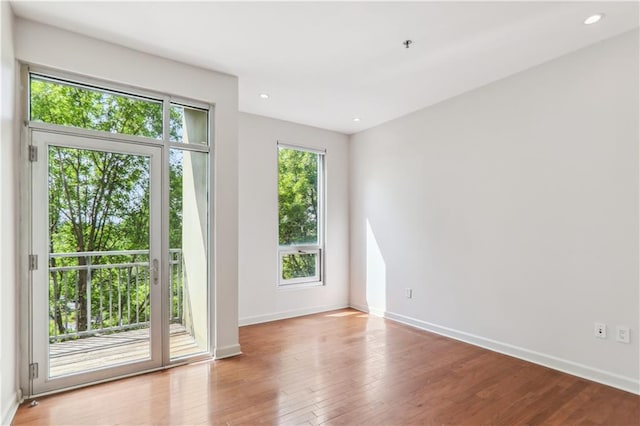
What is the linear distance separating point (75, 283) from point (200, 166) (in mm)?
1467

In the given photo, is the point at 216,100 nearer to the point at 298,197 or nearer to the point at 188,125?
the point at 188,125

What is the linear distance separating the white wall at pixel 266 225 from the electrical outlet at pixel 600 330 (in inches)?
131

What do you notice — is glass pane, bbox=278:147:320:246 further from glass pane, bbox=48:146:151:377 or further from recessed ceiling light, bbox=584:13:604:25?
recessed ceiling light, bbox=584:13:604:25

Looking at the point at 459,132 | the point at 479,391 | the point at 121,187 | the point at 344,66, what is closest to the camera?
the point at 479,391

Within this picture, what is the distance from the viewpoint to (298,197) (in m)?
5.16

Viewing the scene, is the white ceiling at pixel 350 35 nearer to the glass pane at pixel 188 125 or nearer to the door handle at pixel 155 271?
the glass pane at pixel 188 125

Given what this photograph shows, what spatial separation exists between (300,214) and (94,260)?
2846 millimetres

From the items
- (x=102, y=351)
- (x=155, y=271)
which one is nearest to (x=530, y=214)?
(x=155, y=271)

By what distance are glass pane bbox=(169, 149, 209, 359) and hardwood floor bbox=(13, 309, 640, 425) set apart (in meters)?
0.31

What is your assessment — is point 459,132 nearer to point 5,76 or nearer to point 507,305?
point 507,305

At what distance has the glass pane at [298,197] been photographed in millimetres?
5008

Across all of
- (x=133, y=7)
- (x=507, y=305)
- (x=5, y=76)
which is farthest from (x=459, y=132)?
(x=5, y=76)

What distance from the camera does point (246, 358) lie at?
337 centimetres

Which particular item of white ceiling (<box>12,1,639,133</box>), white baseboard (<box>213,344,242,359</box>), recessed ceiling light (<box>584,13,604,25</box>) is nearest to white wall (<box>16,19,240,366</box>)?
white baseboard (<box>213,344,242,359</box>)
